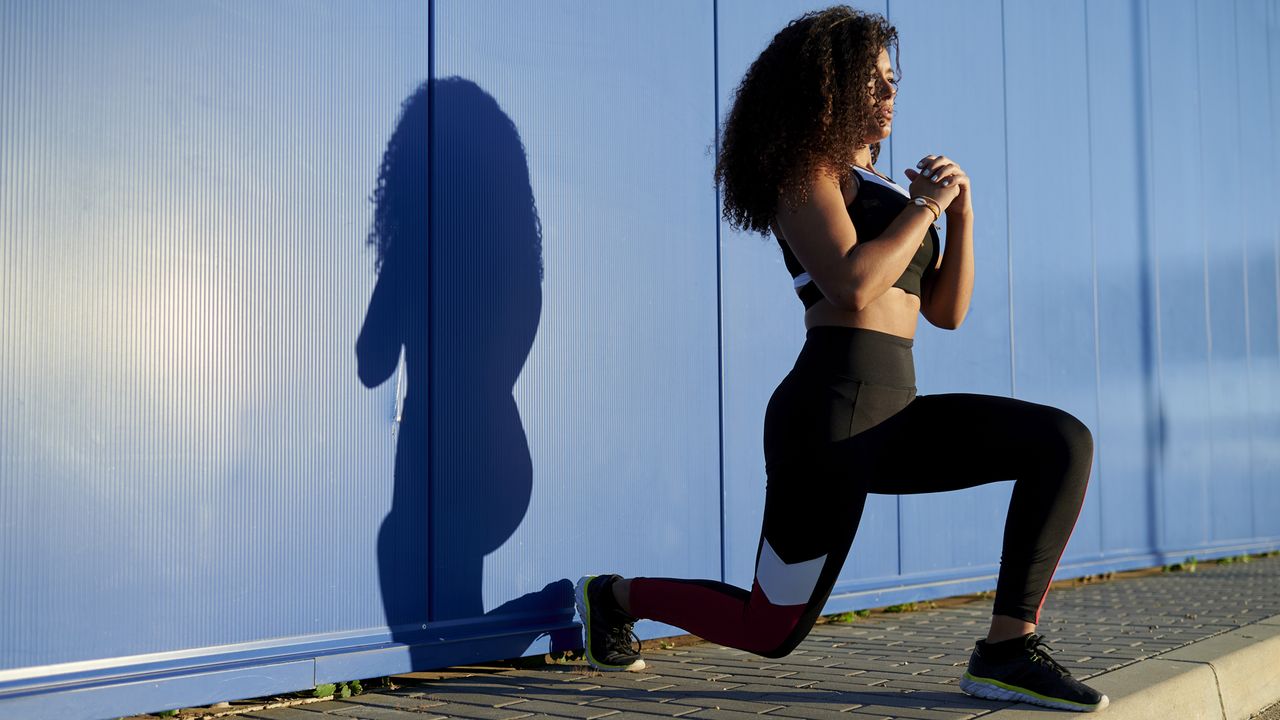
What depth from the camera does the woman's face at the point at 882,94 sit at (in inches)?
128

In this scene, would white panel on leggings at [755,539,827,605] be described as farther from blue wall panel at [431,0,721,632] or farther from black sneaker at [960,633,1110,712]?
blue wall panel at [431,0,721,632]

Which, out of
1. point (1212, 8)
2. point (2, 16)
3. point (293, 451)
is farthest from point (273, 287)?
point (1212, 8)

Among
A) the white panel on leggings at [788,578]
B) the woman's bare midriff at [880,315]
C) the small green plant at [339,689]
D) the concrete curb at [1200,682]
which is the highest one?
the woman's bare midriff at [880,315]

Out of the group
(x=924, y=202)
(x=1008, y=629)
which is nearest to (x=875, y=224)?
(x=924, y=202)

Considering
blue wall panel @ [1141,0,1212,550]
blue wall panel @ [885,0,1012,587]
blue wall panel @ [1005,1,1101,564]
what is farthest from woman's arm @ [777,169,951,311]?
blue wall panel @ [1141,0,1212,550]

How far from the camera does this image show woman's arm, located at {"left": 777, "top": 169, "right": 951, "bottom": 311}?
2.98 meters

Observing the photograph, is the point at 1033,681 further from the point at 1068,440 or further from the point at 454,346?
the point at 454,346

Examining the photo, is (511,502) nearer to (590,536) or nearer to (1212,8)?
(590,536)

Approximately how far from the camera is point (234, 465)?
10.5ft

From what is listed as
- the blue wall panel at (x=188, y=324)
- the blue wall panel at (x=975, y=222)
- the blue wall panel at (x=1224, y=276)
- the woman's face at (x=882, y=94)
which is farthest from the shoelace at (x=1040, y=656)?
the blue wall panel at (x=1224, y=276)

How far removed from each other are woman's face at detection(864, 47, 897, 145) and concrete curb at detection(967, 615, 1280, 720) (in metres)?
1.58

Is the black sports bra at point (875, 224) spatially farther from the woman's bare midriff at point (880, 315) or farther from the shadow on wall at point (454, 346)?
the shadow on wall at point (454, 346)

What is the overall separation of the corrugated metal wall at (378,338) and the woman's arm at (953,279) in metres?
1.17

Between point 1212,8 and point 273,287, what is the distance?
7826 mm
